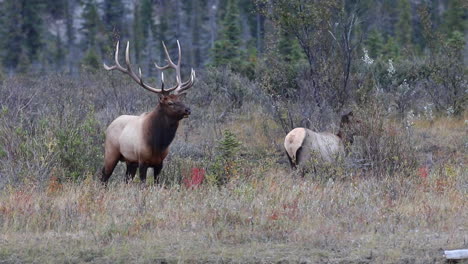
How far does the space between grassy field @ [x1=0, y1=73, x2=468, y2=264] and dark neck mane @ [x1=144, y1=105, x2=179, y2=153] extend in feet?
2.00

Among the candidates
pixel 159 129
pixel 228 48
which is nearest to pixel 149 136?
pixel 159 129

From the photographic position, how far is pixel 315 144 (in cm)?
1267

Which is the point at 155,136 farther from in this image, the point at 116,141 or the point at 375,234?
the point at 375,234

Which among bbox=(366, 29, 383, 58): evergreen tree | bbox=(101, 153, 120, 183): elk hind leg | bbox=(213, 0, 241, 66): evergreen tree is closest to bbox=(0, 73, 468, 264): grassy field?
bbox=(101, 153, 120, 183): elk hind leg

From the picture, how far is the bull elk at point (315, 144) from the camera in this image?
41.1 ft

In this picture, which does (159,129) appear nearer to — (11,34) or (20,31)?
(11,34)

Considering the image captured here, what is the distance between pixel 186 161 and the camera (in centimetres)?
1276

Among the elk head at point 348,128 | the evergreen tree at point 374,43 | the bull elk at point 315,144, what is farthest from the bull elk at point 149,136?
the evergreen tree at point 374,43

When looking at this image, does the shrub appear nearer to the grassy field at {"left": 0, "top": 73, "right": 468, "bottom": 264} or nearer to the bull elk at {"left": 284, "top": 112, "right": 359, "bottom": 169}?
the grassy field at {"left": 0, "top": 73, "right": 468, "bottom": 264}

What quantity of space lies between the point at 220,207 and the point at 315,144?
12.8 ft

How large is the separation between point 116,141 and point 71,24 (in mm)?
41791

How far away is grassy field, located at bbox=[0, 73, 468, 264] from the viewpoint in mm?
7848

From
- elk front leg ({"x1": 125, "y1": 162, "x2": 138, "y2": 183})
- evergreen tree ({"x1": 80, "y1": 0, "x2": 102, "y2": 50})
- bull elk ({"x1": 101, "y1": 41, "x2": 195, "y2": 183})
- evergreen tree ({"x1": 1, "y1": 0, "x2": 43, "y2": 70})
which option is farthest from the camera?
evergreen tree ({"x1": 80, "y1": 0, "x2": 102, "y2": 50})

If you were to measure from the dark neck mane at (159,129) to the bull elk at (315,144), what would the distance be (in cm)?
219
